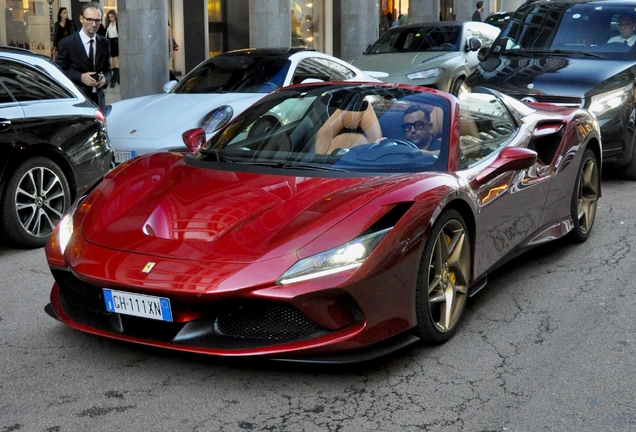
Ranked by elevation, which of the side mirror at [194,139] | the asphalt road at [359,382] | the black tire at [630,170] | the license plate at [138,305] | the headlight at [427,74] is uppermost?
the side mirror at [194,139]

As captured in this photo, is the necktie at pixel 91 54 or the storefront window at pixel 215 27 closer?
the necktie at pixel 91 54

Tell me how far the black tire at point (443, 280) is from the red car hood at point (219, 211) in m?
0.37

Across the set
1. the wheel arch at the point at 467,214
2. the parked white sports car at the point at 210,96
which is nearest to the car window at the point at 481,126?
the wheel arch at the point at 467,214

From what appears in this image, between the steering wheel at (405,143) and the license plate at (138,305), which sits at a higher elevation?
the steering wheel at (405,143)

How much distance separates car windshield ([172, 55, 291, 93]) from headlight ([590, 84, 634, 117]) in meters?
3.21

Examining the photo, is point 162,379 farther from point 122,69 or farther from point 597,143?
point 122,69

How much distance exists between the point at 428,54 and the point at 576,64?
5.14m

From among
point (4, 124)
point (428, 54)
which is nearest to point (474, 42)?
point (428, 54)

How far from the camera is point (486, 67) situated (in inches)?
432

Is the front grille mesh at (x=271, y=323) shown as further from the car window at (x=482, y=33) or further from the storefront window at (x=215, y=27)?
the storefront window at (x=215, y=27)

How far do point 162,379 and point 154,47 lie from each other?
12003mm

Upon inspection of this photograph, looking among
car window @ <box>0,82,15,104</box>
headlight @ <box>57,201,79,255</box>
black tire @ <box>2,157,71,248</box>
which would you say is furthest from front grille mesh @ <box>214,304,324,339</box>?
car window @ <box>0,82,15,104</box>

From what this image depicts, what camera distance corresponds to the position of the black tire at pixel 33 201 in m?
7.10

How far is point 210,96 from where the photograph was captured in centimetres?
1029
